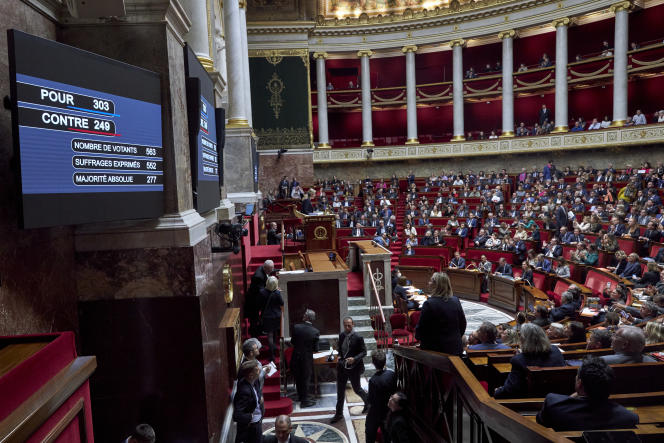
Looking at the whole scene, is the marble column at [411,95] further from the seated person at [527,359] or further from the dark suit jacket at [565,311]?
the seated person at [527,359]

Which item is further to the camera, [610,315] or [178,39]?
[610,315]

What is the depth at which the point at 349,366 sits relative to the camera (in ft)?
22.5

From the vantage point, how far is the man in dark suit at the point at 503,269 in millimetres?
13432

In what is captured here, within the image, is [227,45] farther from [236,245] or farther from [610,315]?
[610,315]

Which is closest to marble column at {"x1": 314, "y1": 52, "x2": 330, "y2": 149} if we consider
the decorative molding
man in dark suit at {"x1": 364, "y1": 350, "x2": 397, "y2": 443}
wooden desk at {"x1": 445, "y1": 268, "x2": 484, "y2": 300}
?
the decorative molding

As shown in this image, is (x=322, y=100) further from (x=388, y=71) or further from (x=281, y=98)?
(x=388, y=71)

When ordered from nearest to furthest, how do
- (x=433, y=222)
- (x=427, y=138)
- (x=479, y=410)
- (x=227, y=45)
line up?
1. (x=479, y=410)
2. (x=227, y=45)
3. (x=433, y=222)
4. (x=427, y=138)

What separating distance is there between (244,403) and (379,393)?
148 cm

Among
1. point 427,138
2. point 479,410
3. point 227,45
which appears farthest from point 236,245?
point 427,138

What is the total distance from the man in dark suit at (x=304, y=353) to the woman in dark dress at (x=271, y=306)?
1.83ft

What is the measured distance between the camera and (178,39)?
157 inches

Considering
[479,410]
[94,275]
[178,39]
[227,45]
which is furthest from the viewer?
[227,45]

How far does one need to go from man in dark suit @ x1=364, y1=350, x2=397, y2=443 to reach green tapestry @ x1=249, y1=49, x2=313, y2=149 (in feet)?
70.8

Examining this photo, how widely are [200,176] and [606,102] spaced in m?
27.6
